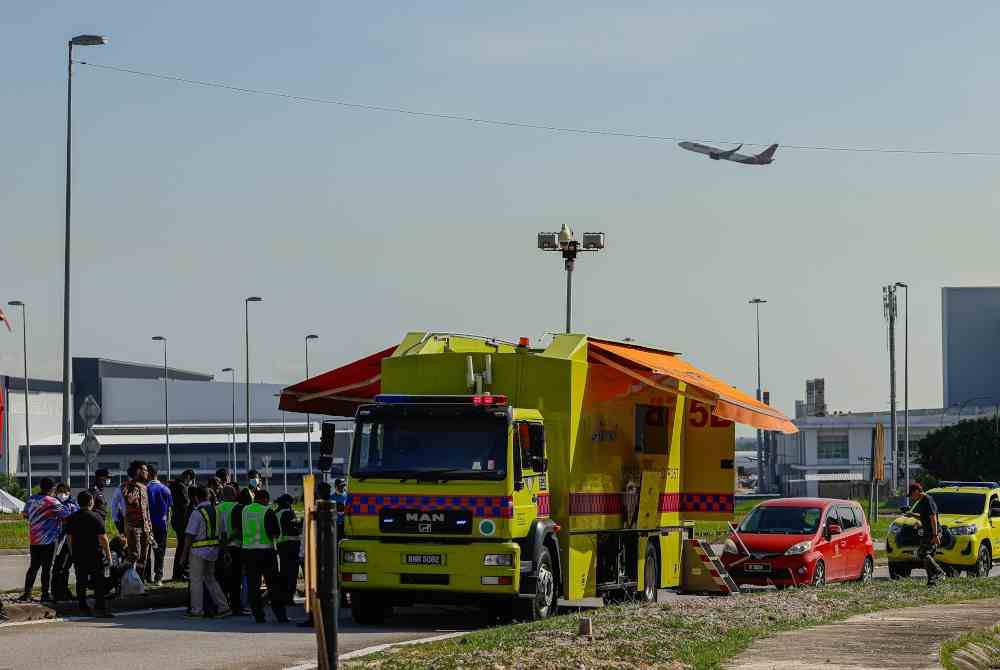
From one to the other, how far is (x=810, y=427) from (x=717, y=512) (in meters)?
116

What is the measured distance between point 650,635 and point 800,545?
429 inches

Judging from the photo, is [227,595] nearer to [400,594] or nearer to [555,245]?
[400,594]

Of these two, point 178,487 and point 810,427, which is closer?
point 178,487

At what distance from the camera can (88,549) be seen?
1970cm

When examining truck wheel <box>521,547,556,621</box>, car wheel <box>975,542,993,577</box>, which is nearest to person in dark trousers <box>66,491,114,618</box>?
truck wheel <box>521,547,556,621</box>

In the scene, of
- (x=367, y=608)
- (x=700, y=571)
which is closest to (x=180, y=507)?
(x=367, y=608)

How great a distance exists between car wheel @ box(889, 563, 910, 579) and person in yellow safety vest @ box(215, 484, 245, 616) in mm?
13770

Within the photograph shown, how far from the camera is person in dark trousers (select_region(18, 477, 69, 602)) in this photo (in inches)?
815

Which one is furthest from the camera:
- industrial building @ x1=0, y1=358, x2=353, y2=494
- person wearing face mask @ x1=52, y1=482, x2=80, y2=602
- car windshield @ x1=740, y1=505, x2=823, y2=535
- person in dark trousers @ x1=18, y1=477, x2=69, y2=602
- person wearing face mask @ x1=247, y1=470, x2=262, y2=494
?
industrial building @ x1=0, y1=358, x2=353, y2=494

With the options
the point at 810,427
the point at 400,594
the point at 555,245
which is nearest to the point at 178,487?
the point at 400,594

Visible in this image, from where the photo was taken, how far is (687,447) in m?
23.9

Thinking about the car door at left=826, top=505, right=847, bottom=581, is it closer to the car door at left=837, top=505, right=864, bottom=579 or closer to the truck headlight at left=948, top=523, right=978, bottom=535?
the car door at left=837, top=505, right=864, bottom=579

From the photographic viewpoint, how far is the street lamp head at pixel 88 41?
30391mm

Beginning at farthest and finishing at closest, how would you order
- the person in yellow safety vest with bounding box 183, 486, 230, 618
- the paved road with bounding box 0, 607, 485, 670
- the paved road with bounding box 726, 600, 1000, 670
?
1. the person in yellow safety vest with bounding box 183, 486, 230, 618
2. the paved road with bounding box 0, 607, 485, 670
3. the paved road with bounding box 726, 600, 1000, 670
